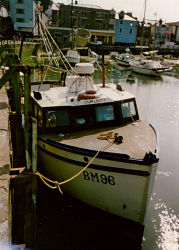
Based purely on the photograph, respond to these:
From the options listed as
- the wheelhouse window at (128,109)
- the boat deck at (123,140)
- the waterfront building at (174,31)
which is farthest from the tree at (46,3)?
the boat deck at (123,140)

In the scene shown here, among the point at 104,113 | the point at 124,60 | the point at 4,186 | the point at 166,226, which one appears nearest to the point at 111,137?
the point at 104,113

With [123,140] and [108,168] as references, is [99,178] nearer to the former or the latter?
[108,168]

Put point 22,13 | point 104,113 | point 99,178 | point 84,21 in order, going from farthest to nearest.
Result: 1. point 84,21
2. point 22,13
3. point 104,113
4. point 99,178

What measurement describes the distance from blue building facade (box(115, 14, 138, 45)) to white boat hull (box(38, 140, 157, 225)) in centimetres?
7733

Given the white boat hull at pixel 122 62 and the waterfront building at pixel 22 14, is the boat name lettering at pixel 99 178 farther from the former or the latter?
the waterfront building at pixel 22 14

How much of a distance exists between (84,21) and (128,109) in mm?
69394

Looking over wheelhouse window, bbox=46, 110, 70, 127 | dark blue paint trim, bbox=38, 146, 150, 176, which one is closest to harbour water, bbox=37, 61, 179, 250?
dark blue paint trim, bbox=38, 146, 150, 176

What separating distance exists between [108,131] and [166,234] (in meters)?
4.40

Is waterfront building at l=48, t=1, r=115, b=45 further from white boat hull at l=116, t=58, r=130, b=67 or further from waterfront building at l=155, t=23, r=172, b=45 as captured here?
waterfront building at l=155, t=23, r=172, b=45

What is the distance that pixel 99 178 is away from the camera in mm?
8852

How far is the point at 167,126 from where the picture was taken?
21.6 metres

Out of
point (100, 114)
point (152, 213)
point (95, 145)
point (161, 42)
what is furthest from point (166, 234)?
point (161, 42)

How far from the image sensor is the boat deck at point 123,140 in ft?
29.2

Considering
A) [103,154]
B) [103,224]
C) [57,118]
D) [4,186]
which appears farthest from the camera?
[57,118]
